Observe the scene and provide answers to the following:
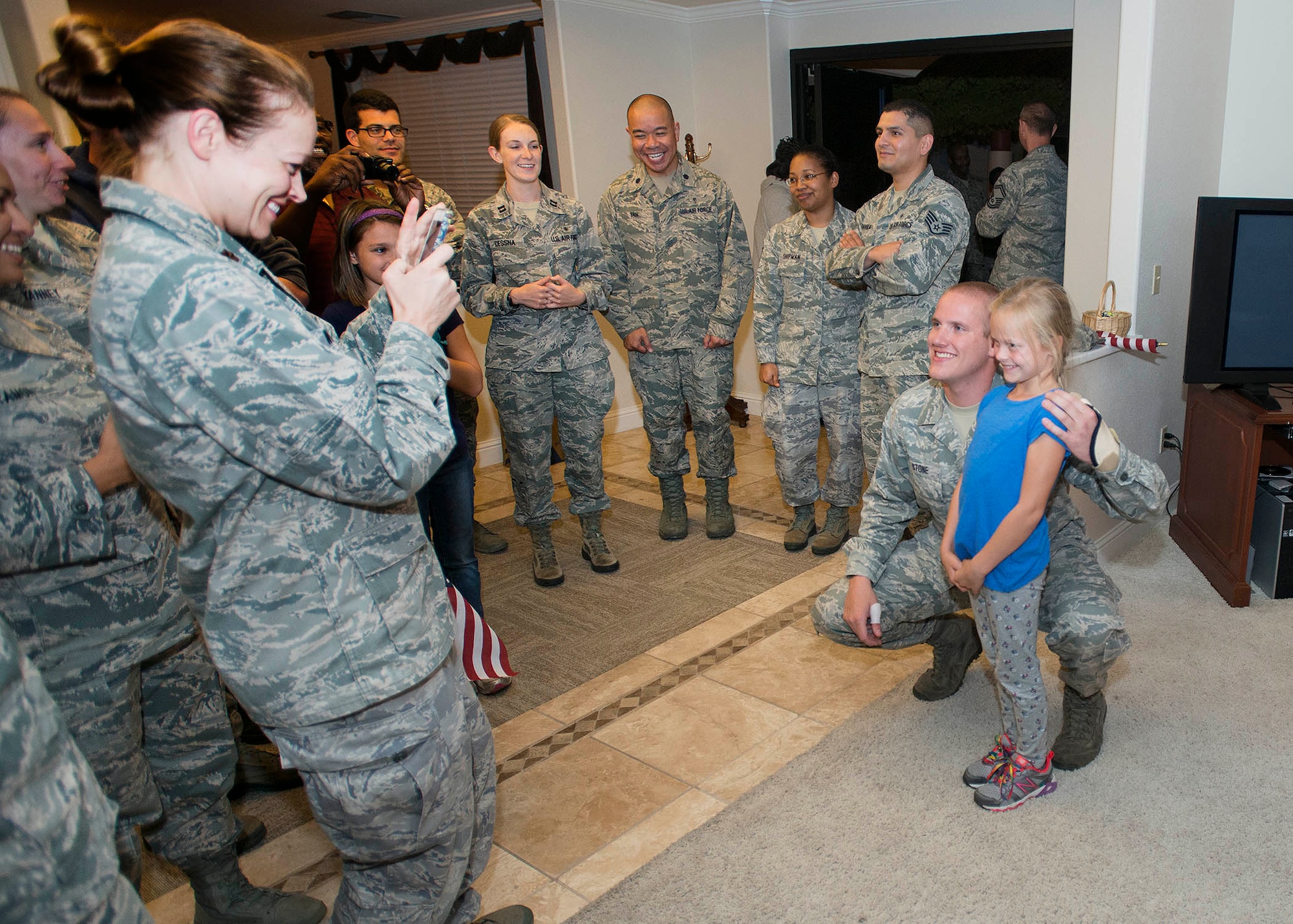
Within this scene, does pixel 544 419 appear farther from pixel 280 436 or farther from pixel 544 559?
pixel 280 436

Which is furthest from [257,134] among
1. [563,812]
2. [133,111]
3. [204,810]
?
[563,812]

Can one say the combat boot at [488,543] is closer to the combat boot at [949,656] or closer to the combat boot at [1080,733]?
the combat boot at [949,656]

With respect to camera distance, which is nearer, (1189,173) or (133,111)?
(133,111)

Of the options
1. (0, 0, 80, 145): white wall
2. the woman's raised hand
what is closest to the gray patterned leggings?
the woman's raised hand

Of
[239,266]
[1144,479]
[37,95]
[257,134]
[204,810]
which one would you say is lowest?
[204,810]

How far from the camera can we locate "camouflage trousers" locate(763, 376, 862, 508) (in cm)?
340

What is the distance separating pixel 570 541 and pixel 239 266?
279cm

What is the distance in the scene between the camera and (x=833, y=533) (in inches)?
138

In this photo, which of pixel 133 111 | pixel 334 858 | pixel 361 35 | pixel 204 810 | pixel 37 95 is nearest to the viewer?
pixel 133 111

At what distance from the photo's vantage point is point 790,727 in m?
2.33

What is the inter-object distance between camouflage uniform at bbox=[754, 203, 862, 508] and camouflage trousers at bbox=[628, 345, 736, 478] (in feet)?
0.68

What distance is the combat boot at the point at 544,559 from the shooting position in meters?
3.35

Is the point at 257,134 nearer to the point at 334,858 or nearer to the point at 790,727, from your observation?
the point at 334,858

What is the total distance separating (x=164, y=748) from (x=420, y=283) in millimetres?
1010
